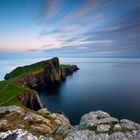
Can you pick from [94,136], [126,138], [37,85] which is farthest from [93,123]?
[37,85]

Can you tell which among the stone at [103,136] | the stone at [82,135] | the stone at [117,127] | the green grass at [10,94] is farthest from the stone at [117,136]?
the green grass at [10,94]

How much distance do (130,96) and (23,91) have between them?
6525 cm

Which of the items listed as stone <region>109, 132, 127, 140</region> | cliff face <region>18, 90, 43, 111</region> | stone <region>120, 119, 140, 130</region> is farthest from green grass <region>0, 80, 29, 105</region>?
stone <region>109, 132, 127, 140</region>

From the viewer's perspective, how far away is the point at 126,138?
78.0 ft

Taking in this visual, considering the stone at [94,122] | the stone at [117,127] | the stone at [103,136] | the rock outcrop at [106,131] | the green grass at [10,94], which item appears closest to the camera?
the stone at [103,136]

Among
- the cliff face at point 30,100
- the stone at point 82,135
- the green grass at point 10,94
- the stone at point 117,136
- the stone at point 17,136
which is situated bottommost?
the cliff face at point 30,100

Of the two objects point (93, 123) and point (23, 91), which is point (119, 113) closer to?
point (23, 91)

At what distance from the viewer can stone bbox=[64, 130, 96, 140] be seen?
24.4 m

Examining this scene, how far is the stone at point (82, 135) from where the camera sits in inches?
962

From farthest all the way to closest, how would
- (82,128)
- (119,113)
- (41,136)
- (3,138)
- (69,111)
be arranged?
(69,111) → (119,113) → (82,128) → (41,136) → (3,138)

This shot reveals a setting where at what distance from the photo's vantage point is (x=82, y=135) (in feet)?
82.1

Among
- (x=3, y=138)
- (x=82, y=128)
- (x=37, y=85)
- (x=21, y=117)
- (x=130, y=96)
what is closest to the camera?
(x=3, y=138)

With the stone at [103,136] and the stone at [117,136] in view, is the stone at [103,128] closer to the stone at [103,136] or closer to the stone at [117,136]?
the stone at [103,136]

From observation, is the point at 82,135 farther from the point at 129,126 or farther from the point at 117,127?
the point at 129,126
